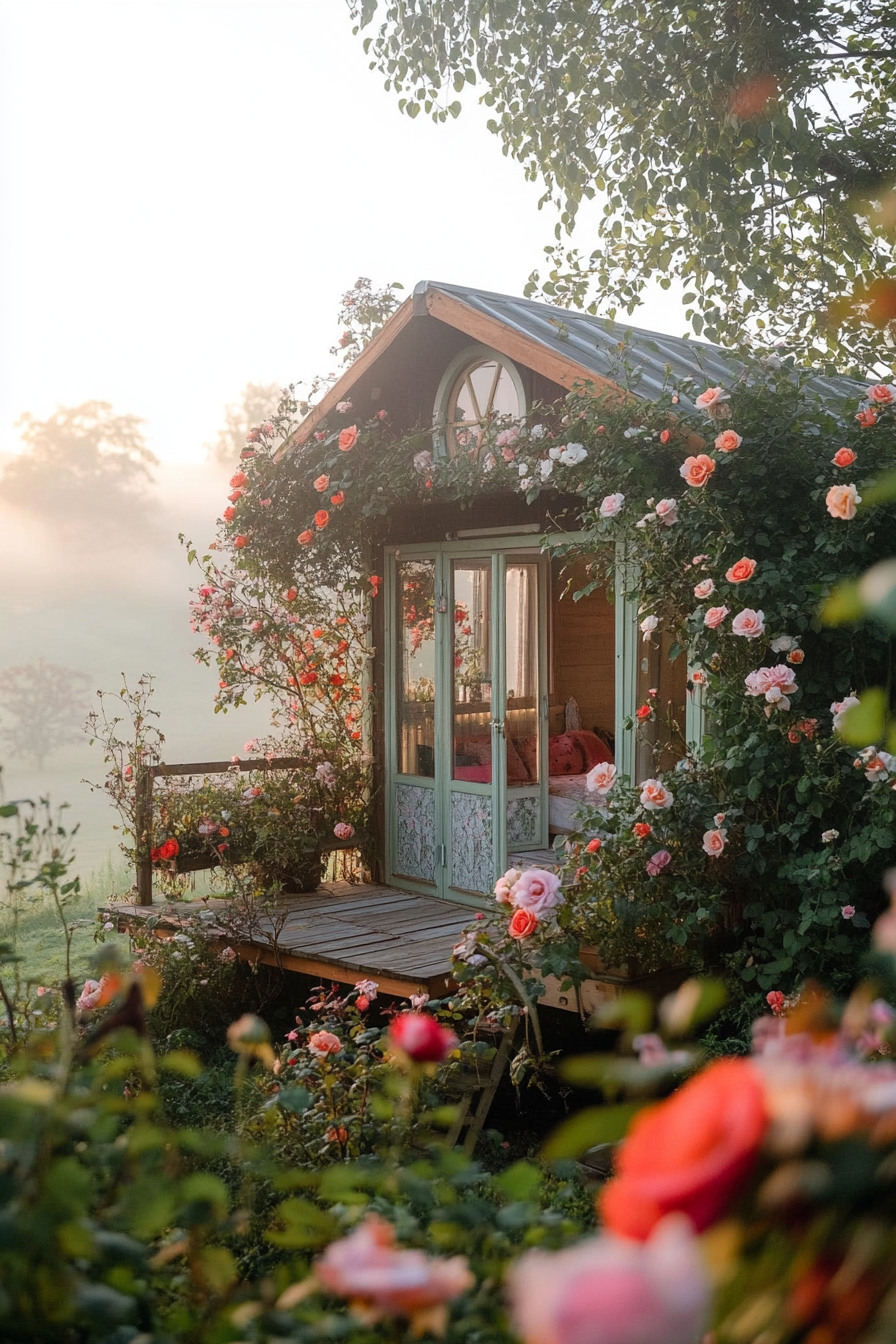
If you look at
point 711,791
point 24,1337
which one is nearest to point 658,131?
point 711,791

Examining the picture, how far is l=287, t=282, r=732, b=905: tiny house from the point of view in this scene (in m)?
6.65

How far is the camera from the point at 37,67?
38.1ft

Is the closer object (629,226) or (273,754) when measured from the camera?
(273,754)

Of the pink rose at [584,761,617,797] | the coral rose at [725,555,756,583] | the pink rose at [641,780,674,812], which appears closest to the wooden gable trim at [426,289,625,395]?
the coral rose at [725,555,756,583]

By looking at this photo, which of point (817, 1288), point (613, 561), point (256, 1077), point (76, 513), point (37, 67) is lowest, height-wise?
point (256, 1077)

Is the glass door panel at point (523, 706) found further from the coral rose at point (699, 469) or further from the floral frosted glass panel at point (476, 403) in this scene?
the coral rose at point (699, 469)

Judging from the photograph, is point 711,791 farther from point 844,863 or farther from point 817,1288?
point 817,1288

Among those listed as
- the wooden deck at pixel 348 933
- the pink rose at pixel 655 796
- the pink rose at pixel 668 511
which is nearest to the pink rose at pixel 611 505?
the pink rose at pixel 668 511

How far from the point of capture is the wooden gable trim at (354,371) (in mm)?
6723

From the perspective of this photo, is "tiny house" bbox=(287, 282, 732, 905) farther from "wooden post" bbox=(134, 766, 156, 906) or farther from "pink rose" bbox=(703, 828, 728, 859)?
"wooden post" bbox=(134, 766, 156, 906)

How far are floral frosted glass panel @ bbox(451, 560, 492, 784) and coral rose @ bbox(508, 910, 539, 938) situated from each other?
284 centimetres

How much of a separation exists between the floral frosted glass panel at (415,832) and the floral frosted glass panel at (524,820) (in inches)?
24.4

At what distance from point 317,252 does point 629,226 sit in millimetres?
11580

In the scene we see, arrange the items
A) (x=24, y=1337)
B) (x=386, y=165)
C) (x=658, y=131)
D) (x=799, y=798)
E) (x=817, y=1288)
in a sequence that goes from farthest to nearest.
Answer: (x=386, y=165)
(x=658, y=131)
(x=799, y=798)
(x=24, y=1337)
(x=817, y=1288)
